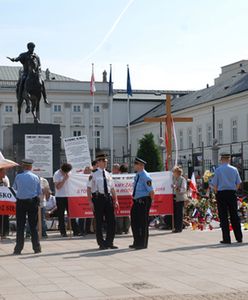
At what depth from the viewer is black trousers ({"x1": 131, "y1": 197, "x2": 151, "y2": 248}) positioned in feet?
44.2

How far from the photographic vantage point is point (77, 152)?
65.7ft

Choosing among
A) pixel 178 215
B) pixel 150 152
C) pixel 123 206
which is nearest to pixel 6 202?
pixel 123 206

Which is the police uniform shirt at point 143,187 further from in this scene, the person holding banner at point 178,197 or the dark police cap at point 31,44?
the dark police cap at point 31,44

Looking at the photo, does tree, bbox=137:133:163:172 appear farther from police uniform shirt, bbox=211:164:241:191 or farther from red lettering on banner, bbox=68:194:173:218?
police uniform shirt, bbox=211:164:241:191

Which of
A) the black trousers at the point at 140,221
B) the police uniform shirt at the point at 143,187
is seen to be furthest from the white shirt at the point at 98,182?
the black trousers at the point at 140,221

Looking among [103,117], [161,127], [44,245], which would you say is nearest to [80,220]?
[44,245]

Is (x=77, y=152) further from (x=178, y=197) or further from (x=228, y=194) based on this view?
(x=228, y=194)

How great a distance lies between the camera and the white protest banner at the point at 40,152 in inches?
773

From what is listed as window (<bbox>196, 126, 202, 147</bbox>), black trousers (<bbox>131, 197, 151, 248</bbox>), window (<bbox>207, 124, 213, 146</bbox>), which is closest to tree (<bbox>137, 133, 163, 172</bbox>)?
window (<bbox>207, 124, 213, 146</bbox>)

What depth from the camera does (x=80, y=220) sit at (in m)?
17.0

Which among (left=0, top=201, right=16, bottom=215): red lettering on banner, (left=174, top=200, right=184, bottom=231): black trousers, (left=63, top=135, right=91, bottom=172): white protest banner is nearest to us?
(left=0, top=201, right=16, bottom=215): red lettering on banner

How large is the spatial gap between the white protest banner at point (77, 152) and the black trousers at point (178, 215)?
359 centimetres

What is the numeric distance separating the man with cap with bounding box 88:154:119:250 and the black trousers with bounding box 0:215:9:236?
10.3 ft

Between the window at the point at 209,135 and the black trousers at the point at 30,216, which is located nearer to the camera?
the black trousers at the point at 30,216
